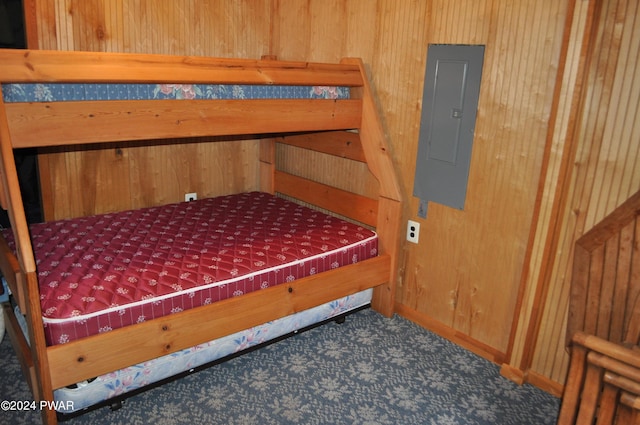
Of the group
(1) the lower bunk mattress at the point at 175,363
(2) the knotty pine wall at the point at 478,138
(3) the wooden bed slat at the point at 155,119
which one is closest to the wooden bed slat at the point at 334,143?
(2) the knotty pine wall at the point at 478,138

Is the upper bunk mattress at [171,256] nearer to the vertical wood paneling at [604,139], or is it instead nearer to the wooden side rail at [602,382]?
the vertical wood paneling at [604,139]

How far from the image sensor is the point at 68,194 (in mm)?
2717

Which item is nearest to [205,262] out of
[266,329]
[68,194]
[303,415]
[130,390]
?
[266,329]

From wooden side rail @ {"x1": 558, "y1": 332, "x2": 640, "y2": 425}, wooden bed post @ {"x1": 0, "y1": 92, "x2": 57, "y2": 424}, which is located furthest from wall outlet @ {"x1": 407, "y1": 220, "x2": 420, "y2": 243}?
wooden bed post @ {"x1": 0, "y1": 92, "x2": 57, "y2": 424}

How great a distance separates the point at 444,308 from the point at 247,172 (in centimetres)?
163

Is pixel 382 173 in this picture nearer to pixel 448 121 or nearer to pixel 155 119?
pixel 448 121

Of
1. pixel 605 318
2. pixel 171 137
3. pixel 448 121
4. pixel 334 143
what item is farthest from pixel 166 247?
pixel 605 318

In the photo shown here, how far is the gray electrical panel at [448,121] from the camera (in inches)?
90.4

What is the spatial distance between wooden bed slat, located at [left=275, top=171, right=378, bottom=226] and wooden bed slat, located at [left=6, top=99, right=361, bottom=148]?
1.75ft

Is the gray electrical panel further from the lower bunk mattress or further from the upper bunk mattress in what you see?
the lower bunk mattress

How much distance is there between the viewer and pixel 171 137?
6.30 ft

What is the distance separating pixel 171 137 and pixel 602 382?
1.60m

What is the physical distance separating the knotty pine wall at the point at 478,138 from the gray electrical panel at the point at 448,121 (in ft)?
0.18

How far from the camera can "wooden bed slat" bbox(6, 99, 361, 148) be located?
165 centimetres
